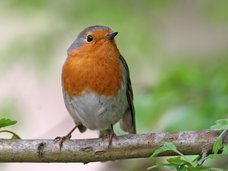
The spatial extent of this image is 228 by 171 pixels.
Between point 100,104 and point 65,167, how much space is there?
4024mm

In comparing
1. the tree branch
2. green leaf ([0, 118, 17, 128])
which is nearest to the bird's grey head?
the tree branch

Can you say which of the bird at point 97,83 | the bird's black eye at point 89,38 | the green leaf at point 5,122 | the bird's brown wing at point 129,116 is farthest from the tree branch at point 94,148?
the bird's black eye at point 89,38

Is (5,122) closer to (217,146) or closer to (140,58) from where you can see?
(217,146)

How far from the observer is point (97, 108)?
517 cm

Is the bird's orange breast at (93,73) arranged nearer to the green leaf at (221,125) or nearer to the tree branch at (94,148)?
the tree branch at (94,148)

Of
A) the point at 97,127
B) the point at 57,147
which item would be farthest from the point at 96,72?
the point at 57,147

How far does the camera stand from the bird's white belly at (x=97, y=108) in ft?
16.8

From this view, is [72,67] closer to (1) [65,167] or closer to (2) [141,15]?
(2) [141,15]

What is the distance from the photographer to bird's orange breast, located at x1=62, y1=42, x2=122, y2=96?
508 centimetres

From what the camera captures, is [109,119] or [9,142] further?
[109,119]

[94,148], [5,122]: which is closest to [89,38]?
[94,148]

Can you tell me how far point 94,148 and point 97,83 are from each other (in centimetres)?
113

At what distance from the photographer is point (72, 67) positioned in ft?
16.9

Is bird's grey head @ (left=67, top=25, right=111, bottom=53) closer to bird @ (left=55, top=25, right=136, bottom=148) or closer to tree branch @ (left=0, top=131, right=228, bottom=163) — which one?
bird @ (left=55, top=25, right=136, bottom=148)
